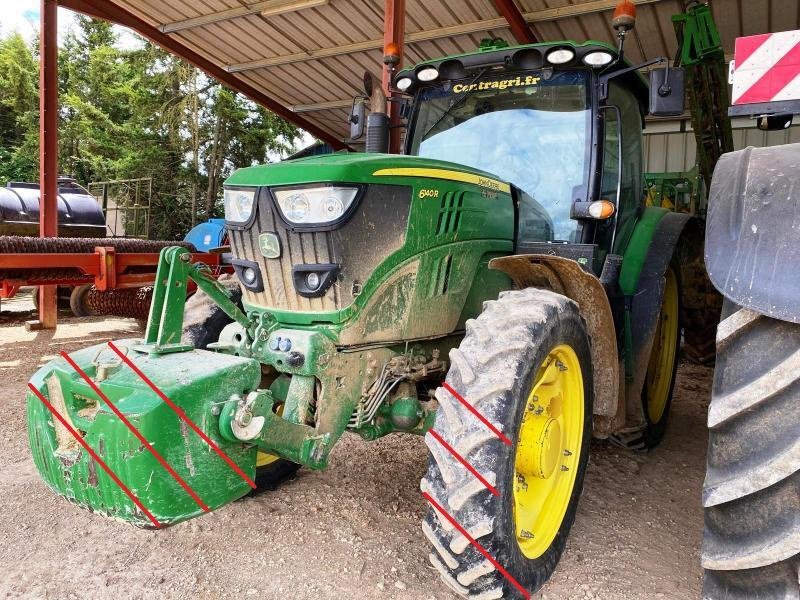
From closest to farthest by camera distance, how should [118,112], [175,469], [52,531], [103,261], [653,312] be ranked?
Answer: [175,469] < [52,531] < [653,312] < [103,261] < [118,112]

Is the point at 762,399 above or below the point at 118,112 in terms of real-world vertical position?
below

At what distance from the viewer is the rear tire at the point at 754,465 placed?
153 centimetres

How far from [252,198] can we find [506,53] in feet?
5.19

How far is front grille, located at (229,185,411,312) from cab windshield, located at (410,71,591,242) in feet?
3.42

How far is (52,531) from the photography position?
9.29ft

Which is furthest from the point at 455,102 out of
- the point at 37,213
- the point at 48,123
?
the point at 37,213

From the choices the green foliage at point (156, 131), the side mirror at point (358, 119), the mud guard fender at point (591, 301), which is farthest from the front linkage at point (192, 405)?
the green foliage at point (156, 131)

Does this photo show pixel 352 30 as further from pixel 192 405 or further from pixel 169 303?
Answer: pixel 192 405

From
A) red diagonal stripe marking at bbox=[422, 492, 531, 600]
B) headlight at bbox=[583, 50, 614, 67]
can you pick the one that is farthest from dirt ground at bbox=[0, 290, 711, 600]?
headlight at bbox=[583, 50, 614, 67]

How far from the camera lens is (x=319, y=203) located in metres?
2.27

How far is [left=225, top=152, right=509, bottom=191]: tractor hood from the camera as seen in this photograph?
2.25m

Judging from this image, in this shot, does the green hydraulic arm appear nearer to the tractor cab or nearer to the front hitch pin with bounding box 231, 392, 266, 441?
the tractor cab

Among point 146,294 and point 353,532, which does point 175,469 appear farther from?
point 146,294

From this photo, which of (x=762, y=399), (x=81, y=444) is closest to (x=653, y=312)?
(x=762, y=399)
